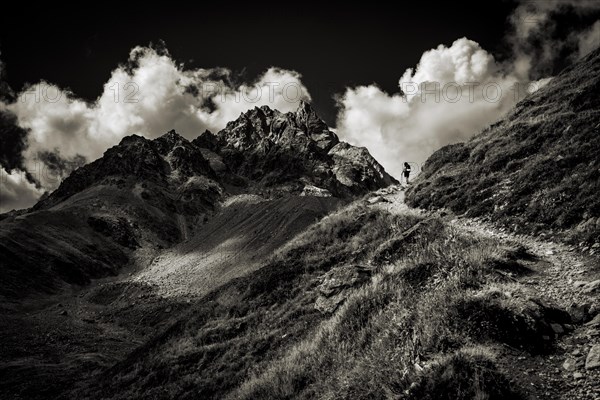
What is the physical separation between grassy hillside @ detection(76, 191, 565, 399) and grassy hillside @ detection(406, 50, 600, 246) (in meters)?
2.05

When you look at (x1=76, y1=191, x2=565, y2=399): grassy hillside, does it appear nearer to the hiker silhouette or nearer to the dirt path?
the dirt path

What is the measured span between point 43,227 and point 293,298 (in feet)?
234

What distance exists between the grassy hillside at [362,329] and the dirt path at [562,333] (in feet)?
0.89

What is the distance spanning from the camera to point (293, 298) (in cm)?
1477

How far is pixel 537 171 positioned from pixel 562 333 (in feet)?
36.5

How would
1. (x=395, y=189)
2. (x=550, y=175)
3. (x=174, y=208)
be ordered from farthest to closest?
(x=174, y=208) → (x=395, y=189) → (x=550, y=175)

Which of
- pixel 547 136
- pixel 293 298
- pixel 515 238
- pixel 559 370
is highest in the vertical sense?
pixel 547 136

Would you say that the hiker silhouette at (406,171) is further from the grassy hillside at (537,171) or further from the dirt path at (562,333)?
the dirt path at (562,333)

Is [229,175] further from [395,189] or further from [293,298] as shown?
[293,298]

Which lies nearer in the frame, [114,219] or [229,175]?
[114,219]

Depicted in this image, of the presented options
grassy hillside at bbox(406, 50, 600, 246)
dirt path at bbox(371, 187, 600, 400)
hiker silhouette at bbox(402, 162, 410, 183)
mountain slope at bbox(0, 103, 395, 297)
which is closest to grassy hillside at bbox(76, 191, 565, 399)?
dirt path at bbox(371, 187, 600, 400)

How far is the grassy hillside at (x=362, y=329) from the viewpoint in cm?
602

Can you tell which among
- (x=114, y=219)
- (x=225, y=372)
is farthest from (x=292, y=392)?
(x=114, y=219)

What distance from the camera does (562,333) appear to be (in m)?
6.16
